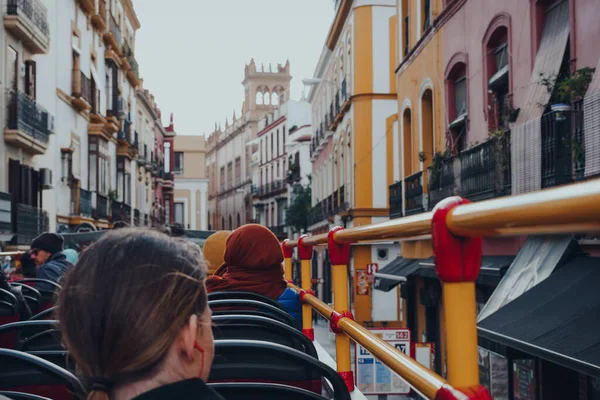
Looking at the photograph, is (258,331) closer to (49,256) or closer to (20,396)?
(20,396)

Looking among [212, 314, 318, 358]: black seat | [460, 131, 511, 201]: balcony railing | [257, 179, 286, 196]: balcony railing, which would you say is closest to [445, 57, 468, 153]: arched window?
[460, 131, 511, 201]: balcony railing

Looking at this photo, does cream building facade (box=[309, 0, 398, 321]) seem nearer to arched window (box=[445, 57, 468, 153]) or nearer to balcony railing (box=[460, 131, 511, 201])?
arched window (box=[445, 57, 468, 153])

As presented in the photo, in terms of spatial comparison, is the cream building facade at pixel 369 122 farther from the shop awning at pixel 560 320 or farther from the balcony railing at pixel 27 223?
the shop awning at pixel 560 320

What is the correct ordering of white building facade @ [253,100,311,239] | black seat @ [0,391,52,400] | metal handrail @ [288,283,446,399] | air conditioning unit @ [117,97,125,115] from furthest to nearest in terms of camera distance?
white building facade @ [253,100,311,239] < air conditioning unit @ [117,97,125,115] < black seat @ [0,391,52,400] < metal handrail @ [288,283,446,399]

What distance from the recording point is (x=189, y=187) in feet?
243

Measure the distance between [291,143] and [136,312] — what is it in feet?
194

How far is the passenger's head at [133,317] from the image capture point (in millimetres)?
1647

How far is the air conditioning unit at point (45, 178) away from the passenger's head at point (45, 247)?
15137mm

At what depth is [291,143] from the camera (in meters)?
60.5

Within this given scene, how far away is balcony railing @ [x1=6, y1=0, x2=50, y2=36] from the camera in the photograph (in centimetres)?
2064

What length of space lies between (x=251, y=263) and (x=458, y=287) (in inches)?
118

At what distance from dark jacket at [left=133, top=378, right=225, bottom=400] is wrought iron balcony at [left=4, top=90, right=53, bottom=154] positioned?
65.7 ft

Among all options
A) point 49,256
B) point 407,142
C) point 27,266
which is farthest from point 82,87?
point 49,256

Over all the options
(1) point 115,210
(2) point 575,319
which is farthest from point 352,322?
(1) point 115,210
